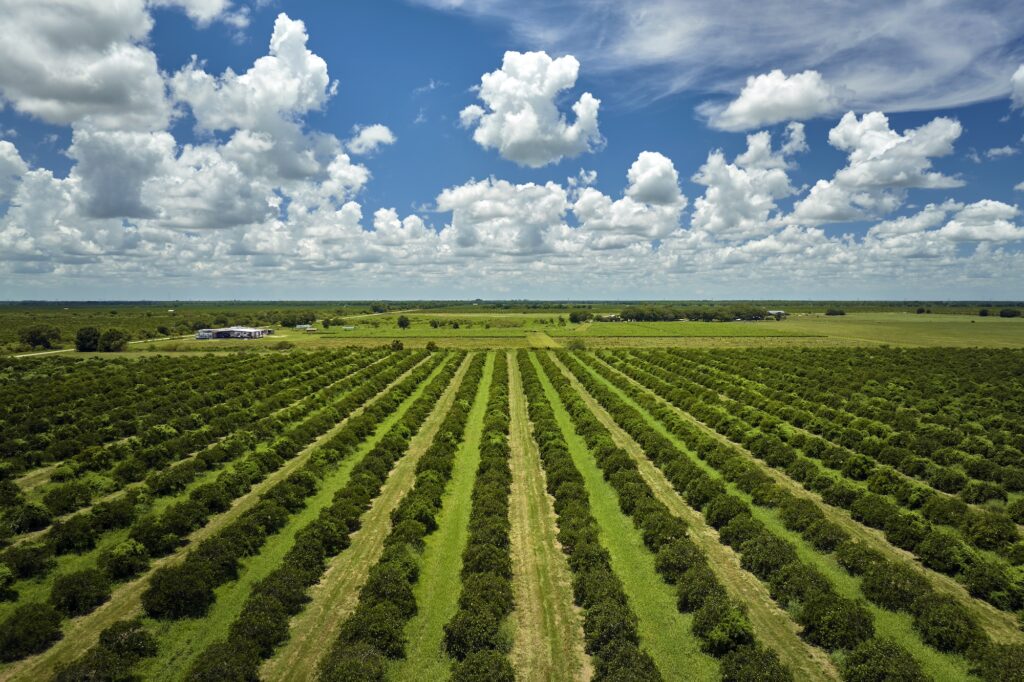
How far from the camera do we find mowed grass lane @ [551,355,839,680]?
18203mm

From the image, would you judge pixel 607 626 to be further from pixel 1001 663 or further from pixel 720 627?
pixel 1001 663

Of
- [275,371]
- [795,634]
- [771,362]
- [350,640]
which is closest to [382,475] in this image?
[350,640]

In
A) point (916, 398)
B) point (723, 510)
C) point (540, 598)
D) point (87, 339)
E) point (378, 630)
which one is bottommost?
point (540, 598)

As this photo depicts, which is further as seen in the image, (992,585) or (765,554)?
(765,554)

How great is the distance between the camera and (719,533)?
1109 inches

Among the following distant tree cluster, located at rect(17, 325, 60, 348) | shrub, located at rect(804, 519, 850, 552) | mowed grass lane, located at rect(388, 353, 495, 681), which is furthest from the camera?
distant tree cluster, located at rect(17, 325, 60, 348)

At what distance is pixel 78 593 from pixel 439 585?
14.5 m

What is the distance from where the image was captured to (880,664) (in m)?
16.7

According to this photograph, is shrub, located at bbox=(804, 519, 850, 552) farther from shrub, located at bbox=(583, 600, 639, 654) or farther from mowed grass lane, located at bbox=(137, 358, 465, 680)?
mowed grass lane, located at bbox=(137, 358, 465, 680)

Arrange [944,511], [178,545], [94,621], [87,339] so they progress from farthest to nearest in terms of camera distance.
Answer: [87,339], [944,511], [178,545], [94,621]

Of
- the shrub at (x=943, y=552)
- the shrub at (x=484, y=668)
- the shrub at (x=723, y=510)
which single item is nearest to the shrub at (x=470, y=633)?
the shrub at (x=484, y=668)

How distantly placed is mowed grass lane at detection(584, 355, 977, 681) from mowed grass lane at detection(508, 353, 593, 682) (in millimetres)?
11449

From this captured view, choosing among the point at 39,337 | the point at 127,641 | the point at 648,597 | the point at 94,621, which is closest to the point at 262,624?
the point at 127,641

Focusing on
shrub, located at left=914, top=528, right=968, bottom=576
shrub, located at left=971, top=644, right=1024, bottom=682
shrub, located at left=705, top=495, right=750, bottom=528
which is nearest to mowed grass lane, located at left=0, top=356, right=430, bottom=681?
shrub, located at left=705, top=495, right=750, bottom=528
